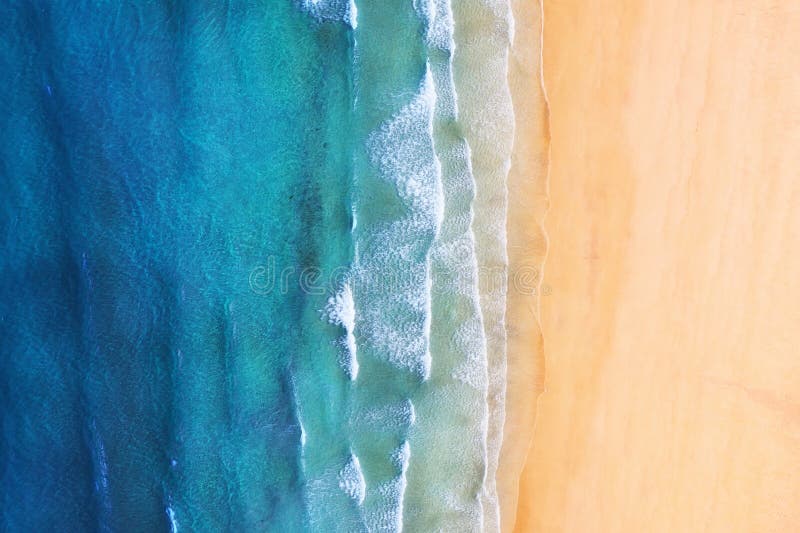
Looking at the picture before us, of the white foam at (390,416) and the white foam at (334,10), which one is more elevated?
the white foam at (334,10)

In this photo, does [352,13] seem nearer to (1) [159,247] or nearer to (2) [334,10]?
(2) [334,10]

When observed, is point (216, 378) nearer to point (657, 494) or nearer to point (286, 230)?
point (286, 230)

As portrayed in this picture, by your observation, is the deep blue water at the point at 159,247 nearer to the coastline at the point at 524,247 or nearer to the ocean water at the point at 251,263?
the ocean water at the point at 251,263

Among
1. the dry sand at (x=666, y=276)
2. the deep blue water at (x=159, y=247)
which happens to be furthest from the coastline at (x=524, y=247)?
the deep blue water at (x=159, y=247)

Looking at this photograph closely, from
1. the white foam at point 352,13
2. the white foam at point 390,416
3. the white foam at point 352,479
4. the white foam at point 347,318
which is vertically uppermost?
the white foam at point 352,13

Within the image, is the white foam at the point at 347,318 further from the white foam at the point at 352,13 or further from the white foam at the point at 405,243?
the white foam at the point at 352,13

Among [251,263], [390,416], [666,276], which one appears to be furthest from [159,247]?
[666,276]

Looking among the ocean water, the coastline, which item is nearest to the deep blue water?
the ocean water

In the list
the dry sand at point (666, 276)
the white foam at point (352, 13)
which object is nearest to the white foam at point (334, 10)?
the white foam at point (352, 13)
